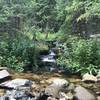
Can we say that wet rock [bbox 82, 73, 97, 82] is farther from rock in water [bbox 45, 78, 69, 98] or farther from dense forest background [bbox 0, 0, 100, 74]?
rock in water [bbox 45, 78, 69, 98]

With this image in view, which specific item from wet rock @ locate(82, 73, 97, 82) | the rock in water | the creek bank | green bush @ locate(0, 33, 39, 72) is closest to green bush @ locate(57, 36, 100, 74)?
wet rock @ locate(82, 73, 97, 82)

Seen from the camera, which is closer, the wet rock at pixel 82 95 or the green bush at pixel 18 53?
the wet rock at pixel 82 95

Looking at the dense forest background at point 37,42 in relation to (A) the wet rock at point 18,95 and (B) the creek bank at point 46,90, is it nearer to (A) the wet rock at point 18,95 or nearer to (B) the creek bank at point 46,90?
(B) the creek bank at point 46,90

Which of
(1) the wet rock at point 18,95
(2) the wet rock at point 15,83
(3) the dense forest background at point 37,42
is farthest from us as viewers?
(3) the dense forest background at point 37,42

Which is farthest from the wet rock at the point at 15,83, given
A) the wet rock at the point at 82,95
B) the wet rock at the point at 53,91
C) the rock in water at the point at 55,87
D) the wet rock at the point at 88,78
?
the wet rock at the point at 88,78

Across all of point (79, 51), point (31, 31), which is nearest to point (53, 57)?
point (31, 31)

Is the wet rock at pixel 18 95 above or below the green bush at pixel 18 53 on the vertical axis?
below

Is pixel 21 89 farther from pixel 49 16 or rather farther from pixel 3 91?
pixel 49 16

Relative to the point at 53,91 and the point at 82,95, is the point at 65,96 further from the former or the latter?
the point at 82,95

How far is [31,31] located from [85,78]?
520 centimetres

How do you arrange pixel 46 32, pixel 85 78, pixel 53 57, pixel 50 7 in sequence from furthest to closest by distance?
pixel 46 32, pixel 50 7, pixel 53 57, pixel 85 78

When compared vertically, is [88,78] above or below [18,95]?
below

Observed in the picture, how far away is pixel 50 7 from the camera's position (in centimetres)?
2217

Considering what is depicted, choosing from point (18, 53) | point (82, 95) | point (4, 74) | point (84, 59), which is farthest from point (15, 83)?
point (84, 59)
